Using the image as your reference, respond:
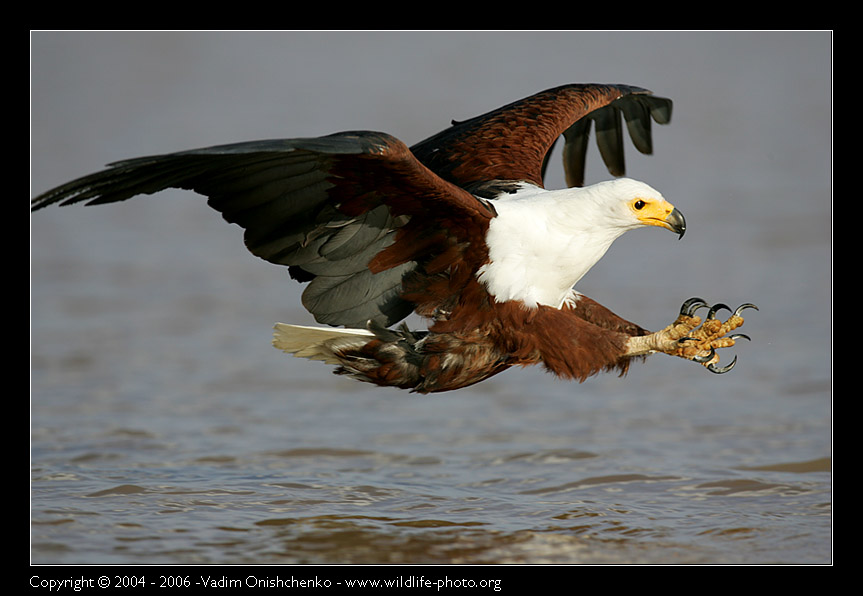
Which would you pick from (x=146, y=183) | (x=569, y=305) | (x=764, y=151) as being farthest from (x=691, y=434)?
(x=764, y=151)

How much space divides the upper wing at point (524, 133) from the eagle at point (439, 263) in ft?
1.22

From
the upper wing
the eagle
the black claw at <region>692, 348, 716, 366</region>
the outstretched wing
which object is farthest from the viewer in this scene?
the upper wing

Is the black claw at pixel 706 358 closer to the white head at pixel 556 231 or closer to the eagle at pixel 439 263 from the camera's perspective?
the eagle at pixel 439 263

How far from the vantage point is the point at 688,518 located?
6.16 m

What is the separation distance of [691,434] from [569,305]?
2175 millimetres

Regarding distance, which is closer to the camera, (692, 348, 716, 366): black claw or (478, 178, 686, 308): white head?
(478, 178, 686, 308): white head

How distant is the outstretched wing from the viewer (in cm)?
471

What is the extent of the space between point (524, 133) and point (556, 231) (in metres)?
1.30

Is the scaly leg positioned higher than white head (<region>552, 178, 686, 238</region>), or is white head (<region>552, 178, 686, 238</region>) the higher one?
white head (<region>552, 178, 686, 238</region>)

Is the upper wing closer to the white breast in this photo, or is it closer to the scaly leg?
the white breast

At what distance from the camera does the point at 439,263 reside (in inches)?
220

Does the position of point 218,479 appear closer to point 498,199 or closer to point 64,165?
point 498,199

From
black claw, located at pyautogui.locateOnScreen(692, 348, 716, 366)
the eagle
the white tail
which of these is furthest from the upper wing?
black claw, located at pyautogui.locateOnScreen(692, 348, 716, 366)

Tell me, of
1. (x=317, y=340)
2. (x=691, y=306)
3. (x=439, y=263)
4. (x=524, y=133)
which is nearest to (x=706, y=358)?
(x=691, y=306)
